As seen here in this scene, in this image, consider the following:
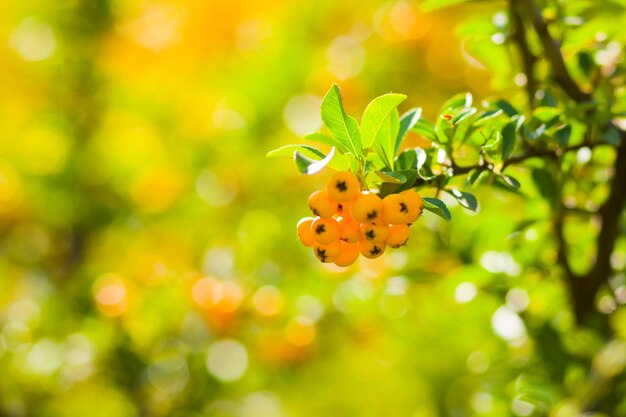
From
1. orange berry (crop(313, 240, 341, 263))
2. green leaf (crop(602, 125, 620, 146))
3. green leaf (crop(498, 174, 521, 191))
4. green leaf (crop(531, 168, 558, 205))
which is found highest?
orange berry (crop(313, 240, 341, 263))

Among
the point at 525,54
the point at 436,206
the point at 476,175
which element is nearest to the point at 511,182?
the point at 476,175

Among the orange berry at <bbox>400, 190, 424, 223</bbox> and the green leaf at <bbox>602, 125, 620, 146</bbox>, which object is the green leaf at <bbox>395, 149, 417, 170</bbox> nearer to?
the orange berry at <bbox>400, 190, 424, 223</bbox>

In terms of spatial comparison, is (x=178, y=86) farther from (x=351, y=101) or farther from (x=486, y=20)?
(x=486, y=20)

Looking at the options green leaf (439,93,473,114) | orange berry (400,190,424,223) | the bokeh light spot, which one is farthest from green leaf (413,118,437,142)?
the bokeh light spot

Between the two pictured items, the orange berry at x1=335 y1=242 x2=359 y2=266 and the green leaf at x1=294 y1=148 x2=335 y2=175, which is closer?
the green leaf at x1=294 y1=148 x2=335 y2=175

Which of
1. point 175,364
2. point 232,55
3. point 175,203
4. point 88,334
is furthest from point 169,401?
point 232,55

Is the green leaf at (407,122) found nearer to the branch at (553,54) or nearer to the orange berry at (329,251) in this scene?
the orange berry at (329,251)

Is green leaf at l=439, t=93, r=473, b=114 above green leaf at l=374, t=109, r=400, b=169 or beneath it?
beneath
